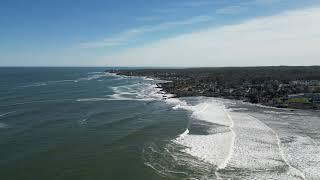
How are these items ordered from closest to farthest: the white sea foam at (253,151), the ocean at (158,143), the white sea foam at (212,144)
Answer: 1. the white sea foam at (253,151)
2. the ocean at (158,143)
3. the white sea foam at (212,144)

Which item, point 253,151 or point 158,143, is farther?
point 158,143

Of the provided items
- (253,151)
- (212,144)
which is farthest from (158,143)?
(253,151)

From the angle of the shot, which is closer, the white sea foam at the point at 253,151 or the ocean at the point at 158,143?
the white sea foam at the point at 253,151

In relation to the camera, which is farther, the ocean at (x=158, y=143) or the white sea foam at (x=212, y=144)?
the white sea foam at (x=212, y=144)

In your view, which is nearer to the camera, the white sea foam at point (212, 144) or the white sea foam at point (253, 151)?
the white sea foam at point (253, 151)

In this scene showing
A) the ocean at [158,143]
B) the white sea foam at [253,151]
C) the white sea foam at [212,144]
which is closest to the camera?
the white sea foam at [253,151]

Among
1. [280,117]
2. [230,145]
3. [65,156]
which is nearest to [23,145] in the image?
[65,156]

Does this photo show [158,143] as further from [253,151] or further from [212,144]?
[253,151]

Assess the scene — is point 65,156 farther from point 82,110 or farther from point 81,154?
point 82,110
